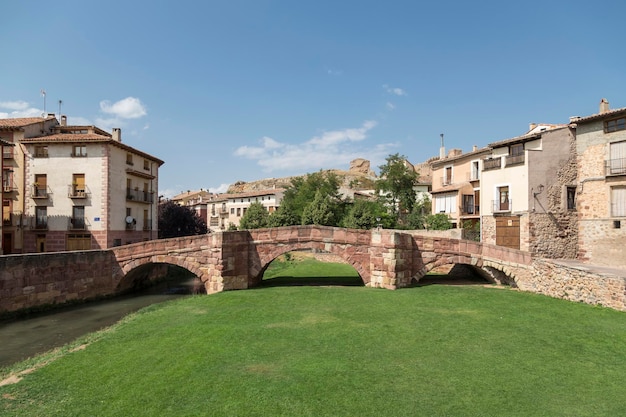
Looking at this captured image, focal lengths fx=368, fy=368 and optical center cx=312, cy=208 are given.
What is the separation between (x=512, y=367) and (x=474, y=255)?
11.1 m

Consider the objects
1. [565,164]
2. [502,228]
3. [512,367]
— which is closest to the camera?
[512,367]

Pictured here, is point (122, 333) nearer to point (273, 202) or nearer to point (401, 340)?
point (401, 340)

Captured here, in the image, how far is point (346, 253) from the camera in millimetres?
19250

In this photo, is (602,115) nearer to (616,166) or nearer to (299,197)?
(616,166)

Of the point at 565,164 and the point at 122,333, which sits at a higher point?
the point at 565,164

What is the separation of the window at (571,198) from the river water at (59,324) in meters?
24.1

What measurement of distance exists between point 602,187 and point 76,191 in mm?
34322

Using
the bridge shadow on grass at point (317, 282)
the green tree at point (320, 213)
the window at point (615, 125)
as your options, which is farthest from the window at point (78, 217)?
the window at point (615, 125)

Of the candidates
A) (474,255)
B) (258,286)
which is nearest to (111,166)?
(258,286)

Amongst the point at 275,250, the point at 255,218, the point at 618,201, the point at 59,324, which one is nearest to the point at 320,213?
the point at 255,218

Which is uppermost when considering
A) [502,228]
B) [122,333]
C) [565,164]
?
[565,164]

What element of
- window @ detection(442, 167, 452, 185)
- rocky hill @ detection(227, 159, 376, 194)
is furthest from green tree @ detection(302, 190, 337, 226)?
rocky hill @ detection(227, 159, 376, 194)

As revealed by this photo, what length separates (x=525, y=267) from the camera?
1755cm

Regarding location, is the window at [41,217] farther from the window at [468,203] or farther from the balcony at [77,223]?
the window at [468,203]
